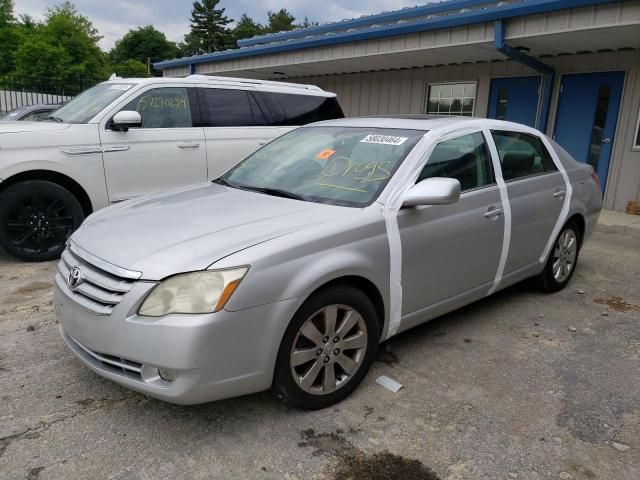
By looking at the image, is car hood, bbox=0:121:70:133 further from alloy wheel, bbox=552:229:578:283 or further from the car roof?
alloy wheel, bbox=552:229:578:283

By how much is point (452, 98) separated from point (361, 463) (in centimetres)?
968

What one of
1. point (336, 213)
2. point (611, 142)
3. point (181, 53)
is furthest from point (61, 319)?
point (181, 53)

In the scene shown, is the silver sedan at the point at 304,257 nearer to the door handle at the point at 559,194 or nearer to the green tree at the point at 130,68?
the door handle at the point at 559,194

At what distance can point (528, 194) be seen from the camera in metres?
4.24

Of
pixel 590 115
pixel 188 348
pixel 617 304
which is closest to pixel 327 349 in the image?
pixel 188 348

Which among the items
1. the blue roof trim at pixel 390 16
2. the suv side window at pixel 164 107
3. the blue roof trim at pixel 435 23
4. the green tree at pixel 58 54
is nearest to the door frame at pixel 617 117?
the blue roof trim at pixel 390 16

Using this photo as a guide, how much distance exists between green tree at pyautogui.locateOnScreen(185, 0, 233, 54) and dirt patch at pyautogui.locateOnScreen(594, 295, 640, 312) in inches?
3351

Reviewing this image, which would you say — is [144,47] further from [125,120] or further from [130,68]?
[125,120]

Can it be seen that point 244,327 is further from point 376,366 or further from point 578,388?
point 578,388

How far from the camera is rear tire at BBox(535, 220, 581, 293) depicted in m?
4.77

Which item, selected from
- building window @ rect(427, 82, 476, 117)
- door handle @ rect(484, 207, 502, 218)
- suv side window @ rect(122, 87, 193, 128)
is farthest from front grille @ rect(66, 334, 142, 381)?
building window @ rect(427, 82, 476, 117)

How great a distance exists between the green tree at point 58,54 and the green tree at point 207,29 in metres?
16.6

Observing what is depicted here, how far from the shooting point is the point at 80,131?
17.8 ft

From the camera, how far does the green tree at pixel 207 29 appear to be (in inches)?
3250
